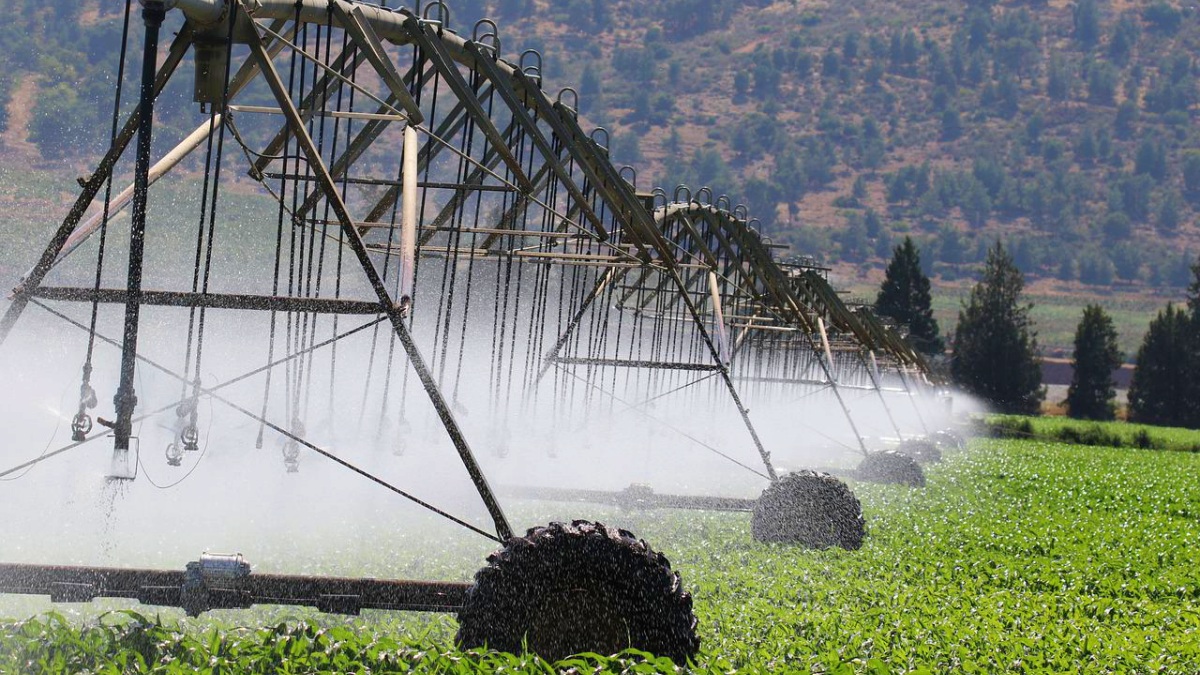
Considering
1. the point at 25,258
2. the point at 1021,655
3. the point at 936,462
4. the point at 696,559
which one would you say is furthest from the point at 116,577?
the point at 25,258

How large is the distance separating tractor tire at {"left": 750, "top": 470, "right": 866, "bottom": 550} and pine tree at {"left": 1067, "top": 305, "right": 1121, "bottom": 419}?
75.8 metres

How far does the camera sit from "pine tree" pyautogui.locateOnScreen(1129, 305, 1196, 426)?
81.2 m

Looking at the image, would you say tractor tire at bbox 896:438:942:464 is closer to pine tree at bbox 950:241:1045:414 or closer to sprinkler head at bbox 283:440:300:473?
sprinkler head at bbox 283:440:300:473

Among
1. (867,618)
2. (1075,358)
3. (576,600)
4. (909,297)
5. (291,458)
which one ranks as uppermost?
(909,297)

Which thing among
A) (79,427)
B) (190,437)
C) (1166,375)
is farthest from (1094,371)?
(79,427)

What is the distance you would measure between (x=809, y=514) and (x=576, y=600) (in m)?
6.75

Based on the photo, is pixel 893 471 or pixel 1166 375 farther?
pixel 1166 375

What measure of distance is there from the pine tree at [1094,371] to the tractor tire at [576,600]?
8253 centimetres

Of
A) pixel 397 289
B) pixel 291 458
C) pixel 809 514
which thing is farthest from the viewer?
pixel 809 514

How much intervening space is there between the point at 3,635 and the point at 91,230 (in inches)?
120

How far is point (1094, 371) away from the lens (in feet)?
286

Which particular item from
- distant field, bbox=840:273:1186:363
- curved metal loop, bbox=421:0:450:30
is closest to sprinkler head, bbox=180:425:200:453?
curved metal loop, bbox=421:0:450:30

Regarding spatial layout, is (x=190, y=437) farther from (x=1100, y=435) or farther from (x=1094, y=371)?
(x=1094, y=371)

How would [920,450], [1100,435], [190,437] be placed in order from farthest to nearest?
→ 1. [1100,435]
2. [920,450]
3. [190,437]
